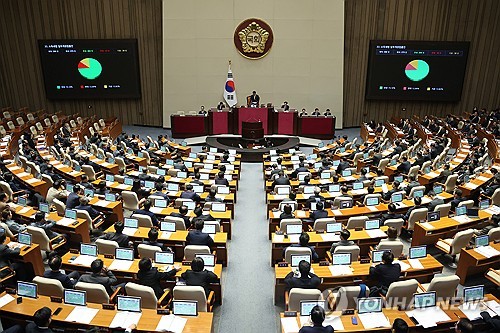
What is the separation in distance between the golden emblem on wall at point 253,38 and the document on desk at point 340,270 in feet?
53.3

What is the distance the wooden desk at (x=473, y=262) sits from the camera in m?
7.30

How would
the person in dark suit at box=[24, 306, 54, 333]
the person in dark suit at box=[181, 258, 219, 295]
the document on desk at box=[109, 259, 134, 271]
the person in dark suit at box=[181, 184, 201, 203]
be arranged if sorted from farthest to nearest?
1. the person in dark suit at box=[181, 184, 201, 203]
2. the document on desk at box=[109, 259, 134, 271]
3. the person in dark suit at box=[181, 258, 219, 295]
4. the person in dark suit at box=[24, 306, 54, 333]

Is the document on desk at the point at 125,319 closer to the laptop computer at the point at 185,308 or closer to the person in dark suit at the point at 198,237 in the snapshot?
the laptop computer at the point at 185,308

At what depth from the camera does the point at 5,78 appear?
2223 centimetres

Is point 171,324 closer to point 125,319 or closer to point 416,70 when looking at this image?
point 125,319

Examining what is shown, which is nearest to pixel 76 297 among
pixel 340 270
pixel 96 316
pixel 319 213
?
pixel 96 316

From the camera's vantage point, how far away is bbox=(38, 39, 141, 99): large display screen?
69.8 feet

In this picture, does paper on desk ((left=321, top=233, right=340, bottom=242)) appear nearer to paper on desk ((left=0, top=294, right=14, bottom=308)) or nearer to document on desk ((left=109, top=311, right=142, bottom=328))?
document on desk ((left=109, top=311, right=142, bottom=328))


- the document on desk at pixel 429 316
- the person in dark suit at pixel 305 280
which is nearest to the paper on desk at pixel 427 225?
the document on desk at pixel 429 316

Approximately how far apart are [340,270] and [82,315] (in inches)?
159

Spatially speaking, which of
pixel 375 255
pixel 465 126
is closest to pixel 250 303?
pixel 375 255

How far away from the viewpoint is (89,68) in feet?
70.8

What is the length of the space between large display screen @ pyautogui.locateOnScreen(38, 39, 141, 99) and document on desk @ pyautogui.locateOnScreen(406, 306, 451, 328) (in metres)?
19.5

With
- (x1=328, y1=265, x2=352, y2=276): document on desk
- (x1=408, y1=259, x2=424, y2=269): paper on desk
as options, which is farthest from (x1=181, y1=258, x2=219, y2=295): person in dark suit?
(x1=408, y1=259, x2=424, y2=269): paper on desk
